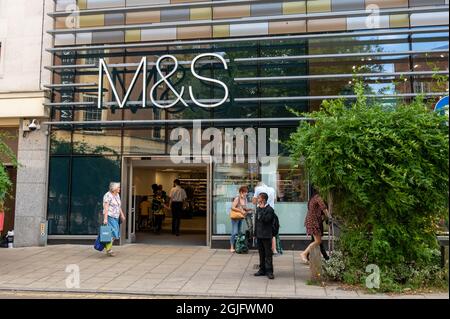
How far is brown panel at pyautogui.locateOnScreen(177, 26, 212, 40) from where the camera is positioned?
1345 cm

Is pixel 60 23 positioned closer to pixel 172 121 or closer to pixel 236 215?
pixel 172 121

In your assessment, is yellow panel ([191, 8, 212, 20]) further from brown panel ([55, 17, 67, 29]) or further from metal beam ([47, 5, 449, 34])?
brown panel ([55, 17, 67, 29])

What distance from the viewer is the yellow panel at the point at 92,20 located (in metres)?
14.0

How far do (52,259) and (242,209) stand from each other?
4.97 m

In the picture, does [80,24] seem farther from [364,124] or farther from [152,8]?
[364,124]

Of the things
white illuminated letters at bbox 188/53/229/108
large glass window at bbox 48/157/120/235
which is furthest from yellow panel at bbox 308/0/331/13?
large glass window at bbox 48/157/120/235

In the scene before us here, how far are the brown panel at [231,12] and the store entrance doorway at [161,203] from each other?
4.55 meters

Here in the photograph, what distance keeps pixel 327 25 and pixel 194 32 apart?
3.95 m

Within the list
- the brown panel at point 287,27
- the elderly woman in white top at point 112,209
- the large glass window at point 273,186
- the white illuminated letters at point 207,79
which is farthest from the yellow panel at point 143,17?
the elderly woman in white top at point 112,209

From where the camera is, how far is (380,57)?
1255 centimetres

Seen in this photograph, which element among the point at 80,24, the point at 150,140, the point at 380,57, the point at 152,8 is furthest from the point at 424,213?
the point at 80,24

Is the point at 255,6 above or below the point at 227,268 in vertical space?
above

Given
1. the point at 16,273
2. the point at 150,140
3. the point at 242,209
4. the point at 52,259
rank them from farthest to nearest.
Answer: the point at 150,140
the point at 242,209
the point at 52,259
the point at 16,273

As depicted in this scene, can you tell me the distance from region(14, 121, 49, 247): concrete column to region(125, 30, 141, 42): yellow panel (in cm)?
380
